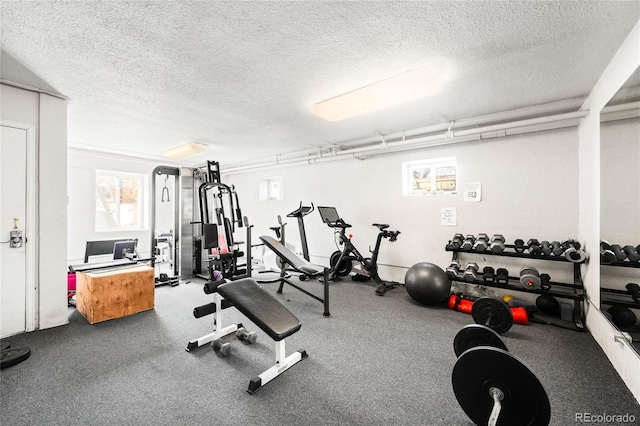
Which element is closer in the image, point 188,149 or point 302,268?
point 302,268

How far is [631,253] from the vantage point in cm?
214

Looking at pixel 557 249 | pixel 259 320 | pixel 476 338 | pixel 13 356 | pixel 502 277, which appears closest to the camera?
pixel 476 338

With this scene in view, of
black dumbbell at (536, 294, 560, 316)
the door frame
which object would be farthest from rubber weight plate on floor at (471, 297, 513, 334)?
the door frame

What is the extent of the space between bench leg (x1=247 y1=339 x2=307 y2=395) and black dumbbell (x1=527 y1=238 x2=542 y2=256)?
291 cm

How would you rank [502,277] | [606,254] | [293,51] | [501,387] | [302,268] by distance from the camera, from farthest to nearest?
[302,268] < [502,277] < [606,254] < [293,51] < [501,387]

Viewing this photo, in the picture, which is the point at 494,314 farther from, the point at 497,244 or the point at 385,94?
the point at 385,94

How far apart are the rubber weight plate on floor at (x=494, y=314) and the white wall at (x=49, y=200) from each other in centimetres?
451

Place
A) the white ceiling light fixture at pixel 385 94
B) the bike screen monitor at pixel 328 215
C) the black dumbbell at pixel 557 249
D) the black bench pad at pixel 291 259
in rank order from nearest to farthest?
1. the white ceiling light fixture at pixel 385 94
2. the black dumbbell at pixel 557 249
3. the black bench pad at pixel 291 259
4. the bike screen monitor at pixel 328 215

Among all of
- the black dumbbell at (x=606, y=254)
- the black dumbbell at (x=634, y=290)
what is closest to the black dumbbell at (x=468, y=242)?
the black dumbbell at (x=606, y=254)

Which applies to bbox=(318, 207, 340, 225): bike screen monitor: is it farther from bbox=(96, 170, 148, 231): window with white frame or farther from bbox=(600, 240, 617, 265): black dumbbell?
bbox=(96, 170, 148, 231): window with white frame

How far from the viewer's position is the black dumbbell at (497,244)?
131 inches

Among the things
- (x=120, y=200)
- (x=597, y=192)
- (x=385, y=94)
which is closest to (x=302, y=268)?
(x=385, y=94)

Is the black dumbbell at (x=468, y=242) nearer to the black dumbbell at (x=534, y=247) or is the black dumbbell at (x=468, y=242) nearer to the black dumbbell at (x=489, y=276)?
the black dumbbell at (x=489, y=276)

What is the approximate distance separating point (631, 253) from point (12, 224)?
5653 mm
